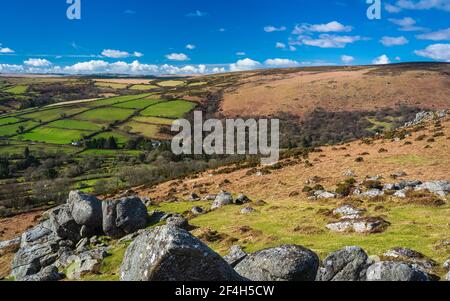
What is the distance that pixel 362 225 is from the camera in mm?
24734

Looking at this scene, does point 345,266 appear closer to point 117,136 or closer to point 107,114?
point 117,136

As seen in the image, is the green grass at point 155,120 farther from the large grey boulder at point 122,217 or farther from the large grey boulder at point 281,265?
the large grey boulder at point 281,265

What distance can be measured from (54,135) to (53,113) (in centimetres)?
3752

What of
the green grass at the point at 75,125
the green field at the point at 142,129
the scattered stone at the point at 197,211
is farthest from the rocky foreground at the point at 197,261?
the green grass at the point at 75,125

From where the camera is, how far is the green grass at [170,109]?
162 metres

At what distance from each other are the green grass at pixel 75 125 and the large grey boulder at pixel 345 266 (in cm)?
14199

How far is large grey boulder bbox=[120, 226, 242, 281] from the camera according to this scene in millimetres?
12961

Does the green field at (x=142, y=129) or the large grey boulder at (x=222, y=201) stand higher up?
the green field at (x=142, y=129)

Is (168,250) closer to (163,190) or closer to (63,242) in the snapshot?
(63,242)

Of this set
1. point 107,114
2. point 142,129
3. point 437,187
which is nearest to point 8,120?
point 107,114

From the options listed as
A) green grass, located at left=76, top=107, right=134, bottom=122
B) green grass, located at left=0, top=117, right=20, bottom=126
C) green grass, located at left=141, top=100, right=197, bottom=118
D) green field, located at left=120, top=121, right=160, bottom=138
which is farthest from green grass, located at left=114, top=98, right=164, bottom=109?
green grass, located at left=0, top=117, right=20, bottom=126

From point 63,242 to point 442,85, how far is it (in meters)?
192

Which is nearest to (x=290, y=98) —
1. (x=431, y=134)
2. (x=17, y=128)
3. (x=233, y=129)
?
(x=233, y=129)

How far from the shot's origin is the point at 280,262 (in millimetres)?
15625
